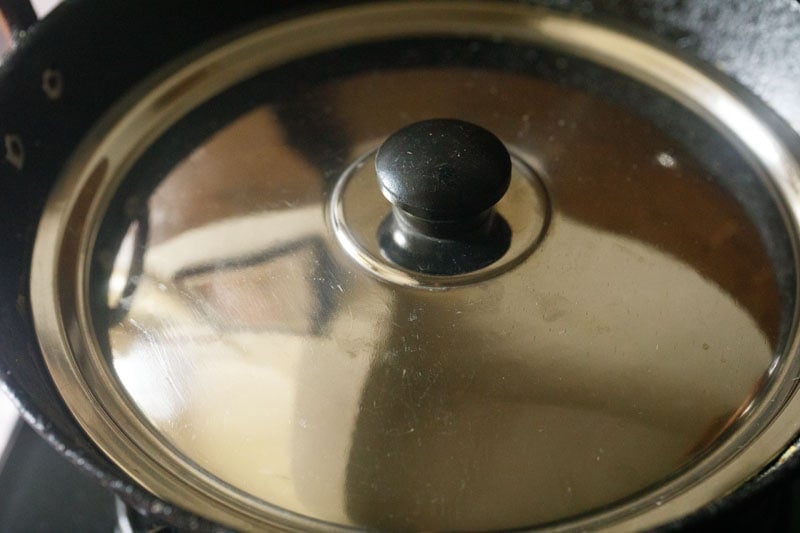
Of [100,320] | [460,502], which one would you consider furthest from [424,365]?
[100,320]

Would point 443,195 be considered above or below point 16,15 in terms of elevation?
below

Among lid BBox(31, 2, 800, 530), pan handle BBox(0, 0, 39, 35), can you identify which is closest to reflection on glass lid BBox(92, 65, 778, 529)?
lid BBox(31, 2, 800, 530)

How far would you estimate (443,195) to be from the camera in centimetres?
65

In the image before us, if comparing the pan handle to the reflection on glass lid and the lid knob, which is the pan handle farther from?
the lid knob

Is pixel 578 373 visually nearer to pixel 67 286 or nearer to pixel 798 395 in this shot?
pixel 798 395

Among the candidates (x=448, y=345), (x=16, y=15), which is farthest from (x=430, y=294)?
(x=16, y=15)

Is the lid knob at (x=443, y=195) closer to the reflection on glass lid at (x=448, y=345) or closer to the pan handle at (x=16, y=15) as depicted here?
the reflection on glass lid at (x=448, y=345)

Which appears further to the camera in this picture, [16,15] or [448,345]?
[16,15]

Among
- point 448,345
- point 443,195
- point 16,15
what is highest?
point 16,15

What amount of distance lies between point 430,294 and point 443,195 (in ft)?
0.30

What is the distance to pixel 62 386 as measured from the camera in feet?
2.18

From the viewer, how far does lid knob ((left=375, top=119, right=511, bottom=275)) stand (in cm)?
66

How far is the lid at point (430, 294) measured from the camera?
2.03 feet

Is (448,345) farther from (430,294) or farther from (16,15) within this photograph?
(16,15)
